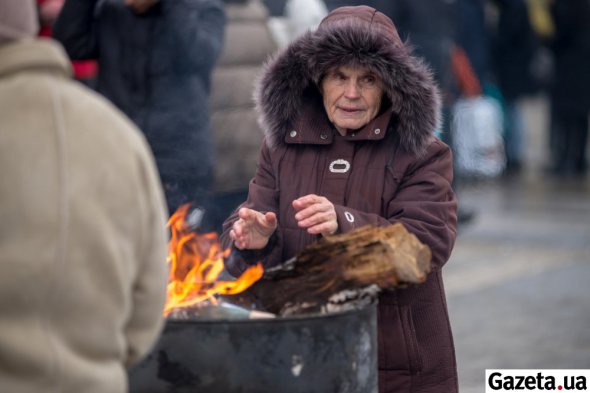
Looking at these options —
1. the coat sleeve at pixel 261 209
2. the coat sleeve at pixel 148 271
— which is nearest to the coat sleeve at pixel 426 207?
the coat sleeve at pixel 261 209

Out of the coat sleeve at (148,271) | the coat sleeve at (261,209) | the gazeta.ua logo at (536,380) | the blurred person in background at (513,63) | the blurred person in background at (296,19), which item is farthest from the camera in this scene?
the blurred person in background at (513,63)

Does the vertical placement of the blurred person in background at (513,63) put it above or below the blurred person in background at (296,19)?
below

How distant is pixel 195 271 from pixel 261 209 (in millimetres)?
273

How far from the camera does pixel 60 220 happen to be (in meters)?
2.34

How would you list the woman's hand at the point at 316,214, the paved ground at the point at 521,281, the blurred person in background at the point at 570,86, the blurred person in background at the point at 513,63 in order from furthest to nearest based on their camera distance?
1. the blurred person in background at the point at 513,63
2. the blurred person in background at the point at 570,86
3. the paved ground at the point at 521,281
4. the woman's hand at the point at 316,214

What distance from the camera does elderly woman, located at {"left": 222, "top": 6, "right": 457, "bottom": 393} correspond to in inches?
147

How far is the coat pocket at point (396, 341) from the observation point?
147 inches

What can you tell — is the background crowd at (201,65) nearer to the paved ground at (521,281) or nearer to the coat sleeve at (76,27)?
the coat sleeve at (76,27)

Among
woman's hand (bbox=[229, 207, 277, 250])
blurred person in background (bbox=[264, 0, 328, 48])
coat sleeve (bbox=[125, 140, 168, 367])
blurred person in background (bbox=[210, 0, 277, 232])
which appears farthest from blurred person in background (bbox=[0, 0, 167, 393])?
blurred person in background (bbox=[264, 0, 328, 48])

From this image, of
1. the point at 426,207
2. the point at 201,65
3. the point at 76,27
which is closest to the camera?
the point at 426,207

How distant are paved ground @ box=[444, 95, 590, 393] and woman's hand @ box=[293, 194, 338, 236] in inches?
102

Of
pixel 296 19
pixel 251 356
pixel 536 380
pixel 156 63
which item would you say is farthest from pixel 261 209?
pixel 296 19

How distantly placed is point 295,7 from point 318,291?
4674 millimetres

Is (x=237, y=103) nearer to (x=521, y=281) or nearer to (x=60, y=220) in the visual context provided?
(x=521, y=281)
